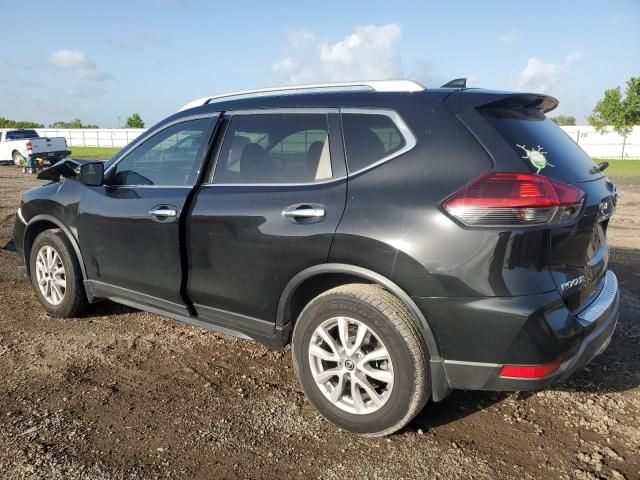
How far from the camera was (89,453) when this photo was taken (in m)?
2.72

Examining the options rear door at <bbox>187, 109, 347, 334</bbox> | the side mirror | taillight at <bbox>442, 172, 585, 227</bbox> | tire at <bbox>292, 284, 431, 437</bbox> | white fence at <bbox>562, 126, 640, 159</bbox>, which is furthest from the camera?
white fence at <bbox>562, 126, 640, 159</bbox>

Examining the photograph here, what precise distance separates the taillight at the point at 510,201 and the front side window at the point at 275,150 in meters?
0.81

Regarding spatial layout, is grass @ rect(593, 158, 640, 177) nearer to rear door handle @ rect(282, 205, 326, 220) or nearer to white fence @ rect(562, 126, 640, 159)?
white fence @ rect(562, 126, 640, 159)

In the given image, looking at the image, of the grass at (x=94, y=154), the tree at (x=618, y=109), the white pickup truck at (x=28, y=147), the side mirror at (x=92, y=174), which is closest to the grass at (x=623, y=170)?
the tree at (x=618, y=109)

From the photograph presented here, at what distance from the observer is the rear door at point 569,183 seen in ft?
8.34

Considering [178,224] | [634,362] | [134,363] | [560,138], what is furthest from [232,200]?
[634,362]

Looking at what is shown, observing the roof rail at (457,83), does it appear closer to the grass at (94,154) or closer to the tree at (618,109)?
the grass at (94,154)

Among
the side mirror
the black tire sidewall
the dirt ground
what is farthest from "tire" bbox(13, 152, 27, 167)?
the black tire sidewall

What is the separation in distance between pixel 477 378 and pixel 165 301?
223 cm

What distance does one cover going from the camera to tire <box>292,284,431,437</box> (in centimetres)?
265

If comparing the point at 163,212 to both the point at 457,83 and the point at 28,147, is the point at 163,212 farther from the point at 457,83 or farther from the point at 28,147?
the point at 28,147

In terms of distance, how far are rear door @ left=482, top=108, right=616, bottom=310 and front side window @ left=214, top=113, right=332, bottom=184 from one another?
95 cm

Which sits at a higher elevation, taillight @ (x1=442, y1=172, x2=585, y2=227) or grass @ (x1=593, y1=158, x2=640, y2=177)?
taillight @ (x1=442, y1=172, x2=585, y2=227)

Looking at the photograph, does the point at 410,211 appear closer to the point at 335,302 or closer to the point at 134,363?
the point at 335,302
